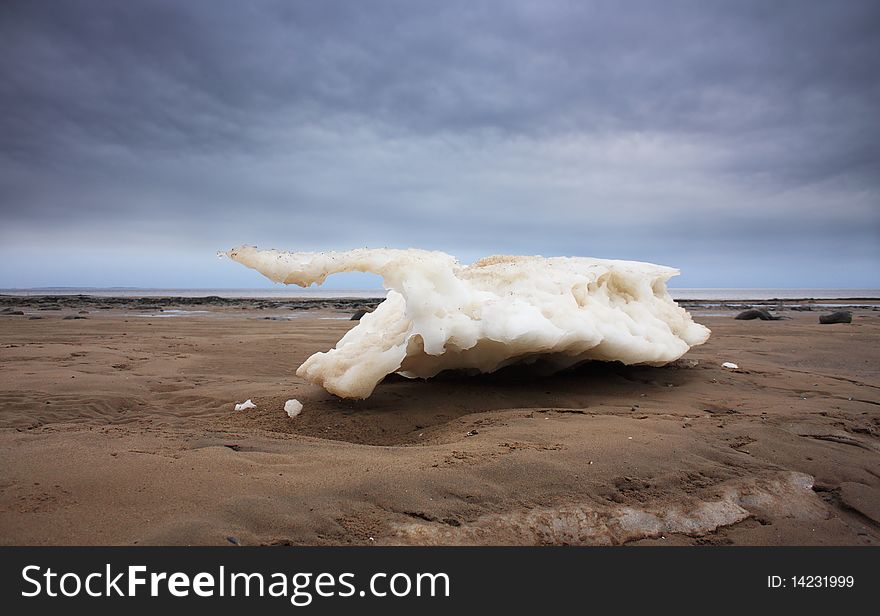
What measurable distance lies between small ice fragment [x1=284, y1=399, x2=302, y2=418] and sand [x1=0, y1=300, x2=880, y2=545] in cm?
9

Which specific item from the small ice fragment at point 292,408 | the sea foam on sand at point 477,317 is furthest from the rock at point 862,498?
the small ice fragment at point 292,408

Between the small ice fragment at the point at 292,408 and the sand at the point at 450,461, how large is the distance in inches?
3.4

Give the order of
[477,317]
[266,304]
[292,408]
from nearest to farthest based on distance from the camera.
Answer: [477,317] < [292,408] < [266,304]

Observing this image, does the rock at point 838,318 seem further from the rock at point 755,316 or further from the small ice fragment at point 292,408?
the small ice fragment at point 292,408

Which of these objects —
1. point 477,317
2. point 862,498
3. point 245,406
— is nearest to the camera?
point 862,498

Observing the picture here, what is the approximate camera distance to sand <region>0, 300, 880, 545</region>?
2217 millimetres

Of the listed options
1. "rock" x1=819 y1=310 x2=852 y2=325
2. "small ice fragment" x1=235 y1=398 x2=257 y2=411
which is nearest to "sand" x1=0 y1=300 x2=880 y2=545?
"small ice fragment" x1=235 y1=398 x2=257 y2=411

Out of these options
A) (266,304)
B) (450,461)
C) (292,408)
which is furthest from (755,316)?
(266,304)

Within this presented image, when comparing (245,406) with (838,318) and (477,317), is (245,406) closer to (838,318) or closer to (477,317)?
(477,317)

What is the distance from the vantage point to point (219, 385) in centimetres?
549

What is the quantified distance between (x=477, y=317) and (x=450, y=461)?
154cm

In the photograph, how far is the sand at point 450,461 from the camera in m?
2.22

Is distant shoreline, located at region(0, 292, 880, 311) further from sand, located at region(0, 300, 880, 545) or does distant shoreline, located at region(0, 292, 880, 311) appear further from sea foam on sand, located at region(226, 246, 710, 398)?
sand, located at region(0, 300, 880, 545)

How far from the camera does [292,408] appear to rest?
440 centimetres
